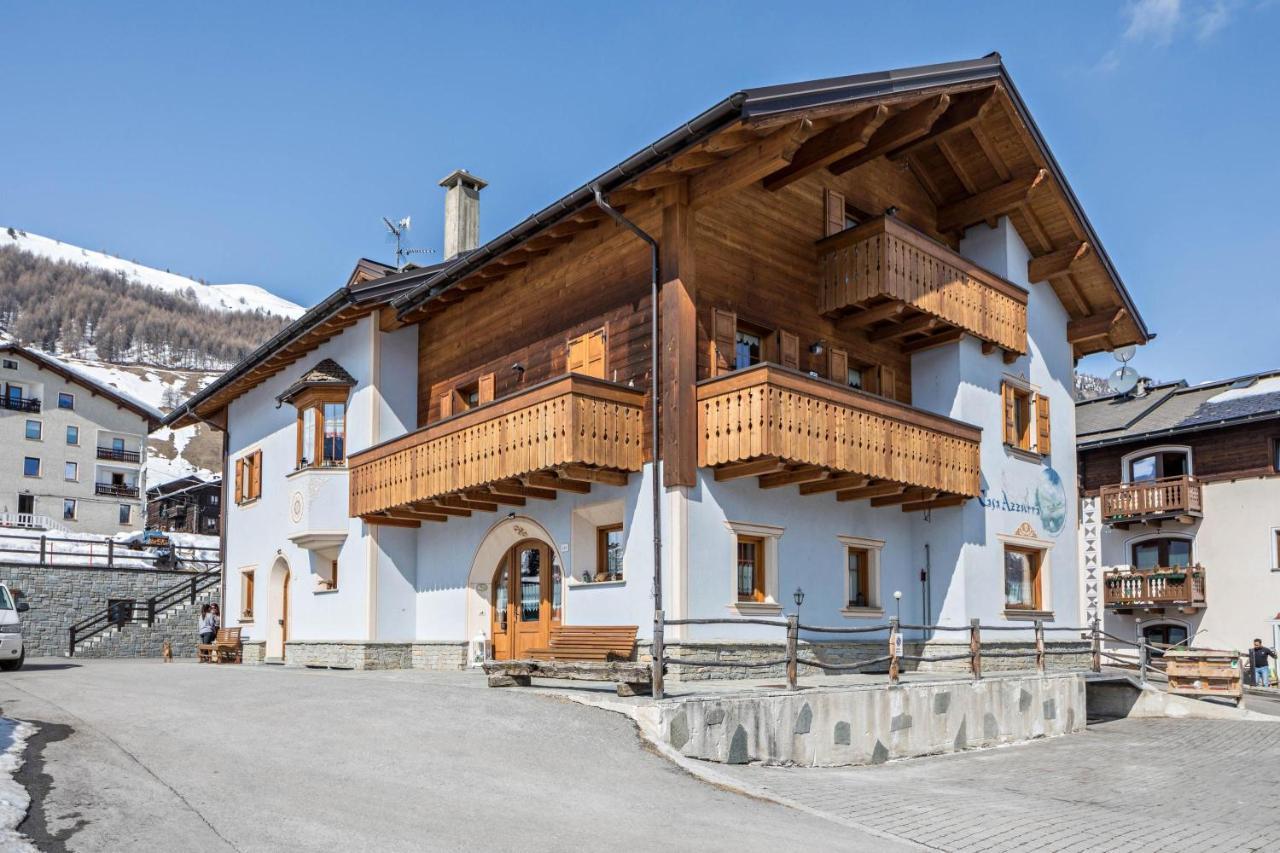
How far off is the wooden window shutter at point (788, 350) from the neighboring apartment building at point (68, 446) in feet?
195

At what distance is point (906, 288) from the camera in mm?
18031

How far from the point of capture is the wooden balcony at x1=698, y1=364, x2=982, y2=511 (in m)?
15.1

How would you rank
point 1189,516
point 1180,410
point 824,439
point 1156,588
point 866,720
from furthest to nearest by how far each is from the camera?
point 1180,410
point 1156,588
point 1189,516
point 824,439
point 866,720

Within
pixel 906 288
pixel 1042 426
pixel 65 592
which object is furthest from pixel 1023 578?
pixel 65 592

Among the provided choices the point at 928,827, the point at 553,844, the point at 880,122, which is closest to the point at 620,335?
the point at 880,122

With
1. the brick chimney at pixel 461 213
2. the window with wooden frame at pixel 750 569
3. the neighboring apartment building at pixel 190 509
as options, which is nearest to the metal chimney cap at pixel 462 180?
the brick chimney at pixel 461 213

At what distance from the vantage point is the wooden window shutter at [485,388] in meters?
19.7

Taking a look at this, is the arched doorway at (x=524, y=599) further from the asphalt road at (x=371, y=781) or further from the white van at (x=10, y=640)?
the white van at (x=10, y=640)

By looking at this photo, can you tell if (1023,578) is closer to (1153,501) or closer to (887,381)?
(887,381)

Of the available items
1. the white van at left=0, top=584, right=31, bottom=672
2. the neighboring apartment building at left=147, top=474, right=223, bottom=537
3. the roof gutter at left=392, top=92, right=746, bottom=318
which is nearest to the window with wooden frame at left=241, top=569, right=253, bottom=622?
the white van at left=0, top=584, right=31, bottom=672

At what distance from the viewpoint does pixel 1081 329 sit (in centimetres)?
2395

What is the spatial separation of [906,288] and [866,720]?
23.9 ft

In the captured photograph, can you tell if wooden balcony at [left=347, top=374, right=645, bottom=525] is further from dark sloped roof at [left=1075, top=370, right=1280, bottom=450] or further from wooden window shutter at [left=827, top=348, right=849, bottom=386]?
dark sloped roof at [left=1075, top=370, right=1280, bottom=450]

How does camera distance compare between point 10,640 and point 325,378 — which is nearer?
point 10,640
